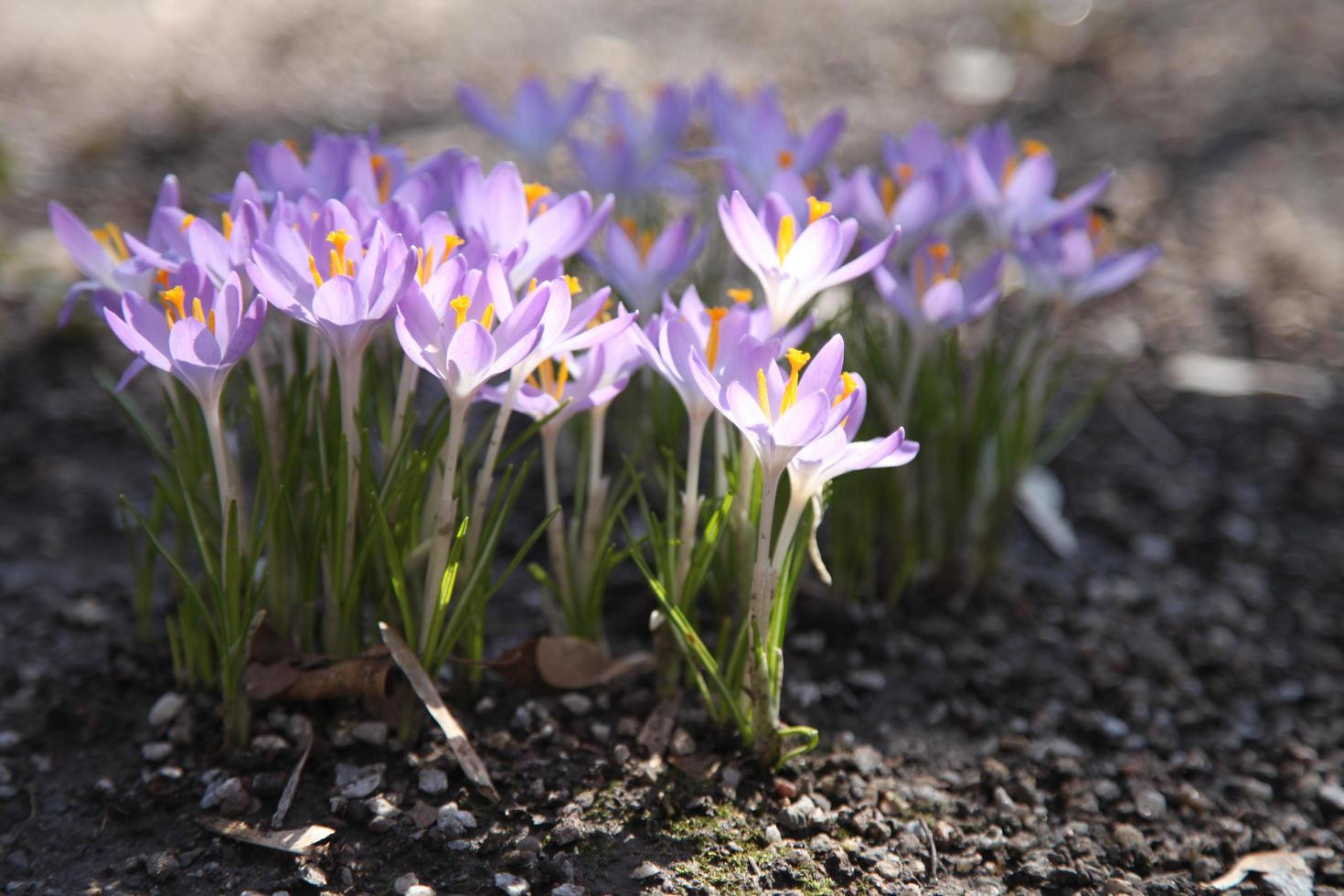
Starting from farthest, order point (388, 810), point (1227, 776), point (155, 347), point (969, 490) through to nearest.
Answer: point (969, 490) < point (1227, 776) < point (388, 810) < point (155, 347)

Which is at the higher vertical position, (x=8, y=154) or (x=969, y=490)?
(x=8, y=154)

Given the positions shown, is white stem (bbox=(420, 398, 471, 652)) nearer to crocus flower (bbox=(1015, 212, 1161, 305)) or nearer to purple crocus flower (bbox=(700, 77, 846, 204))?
purple crocus flower (bbox=(700, 77, 846, 204))

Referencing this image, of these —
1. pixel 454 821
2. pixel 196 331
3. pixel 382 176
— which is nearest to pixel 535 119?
pixel 382 176

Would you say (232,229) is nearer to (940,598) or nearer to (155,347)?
(155,347)

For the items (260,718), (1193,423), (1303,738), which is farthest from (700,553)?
(1193,423)

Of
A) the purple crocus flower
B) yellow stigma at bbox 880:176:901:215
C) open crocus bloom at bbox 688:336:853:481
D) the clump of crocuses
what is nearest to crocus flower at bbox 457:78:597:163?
the clump of crocuses

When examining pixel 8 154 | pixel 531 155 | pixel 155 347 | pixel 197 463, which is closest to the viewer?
pixel 155 347

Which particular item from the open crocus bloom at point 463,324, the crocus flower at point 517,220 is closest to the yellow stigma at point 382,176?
the crocus flower at point 517,220
